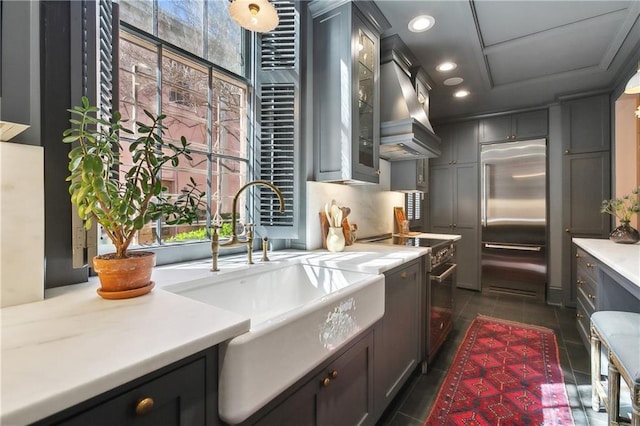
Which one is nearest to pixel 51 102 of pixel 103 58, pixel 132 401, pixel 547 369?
pixel 103 58

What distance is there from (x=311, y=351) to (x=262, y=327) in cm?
26

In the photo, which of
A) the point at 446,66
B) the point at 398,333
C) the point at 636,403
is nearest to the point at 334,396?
the point at 398,333

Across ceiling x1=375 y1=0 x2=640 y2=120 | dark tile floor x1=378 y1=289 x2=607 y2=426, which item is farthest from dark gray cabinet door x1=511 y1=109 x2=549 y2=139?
dark tile floor x1=378 y1=289 x2=607 y2=426

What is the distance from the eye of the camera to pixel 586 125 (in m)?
3.44

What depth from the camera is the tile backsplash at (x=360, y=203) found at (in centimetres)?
206

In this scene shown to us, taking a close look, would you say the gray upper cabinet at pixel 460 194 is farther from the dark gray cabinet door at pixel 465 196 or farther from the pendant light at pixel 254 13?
the pendant light at pixel 254 13

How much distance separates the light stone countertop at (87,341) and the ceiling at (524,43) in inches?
91.2

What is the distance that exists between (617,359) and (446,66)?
8.64 ft

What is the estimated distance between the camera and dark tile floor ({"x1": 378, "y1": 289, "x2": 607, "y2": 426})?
67.0 inches

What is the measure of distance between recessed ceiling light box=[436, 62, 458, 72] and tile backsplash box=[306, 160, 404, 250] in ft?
3.52

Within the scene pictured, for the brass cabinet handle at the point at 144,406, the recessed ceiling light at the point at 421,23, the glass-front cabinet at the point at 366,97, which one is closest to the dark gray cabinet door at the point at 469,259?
the glass-front cabinet at the point at 366,97

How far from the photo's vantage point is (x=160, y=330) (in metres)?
0.68

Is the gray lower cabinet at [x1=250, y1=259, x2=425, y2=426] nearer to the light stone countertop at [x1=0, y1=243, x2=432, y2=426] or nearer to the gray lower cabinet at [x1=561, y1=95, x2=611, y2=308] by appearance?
the light stone countertop at [x1=0, y1=243, x2=432, y2=426]

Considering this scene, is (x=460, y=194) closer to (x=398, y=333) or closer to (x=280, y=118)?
(x=398, y=333)
